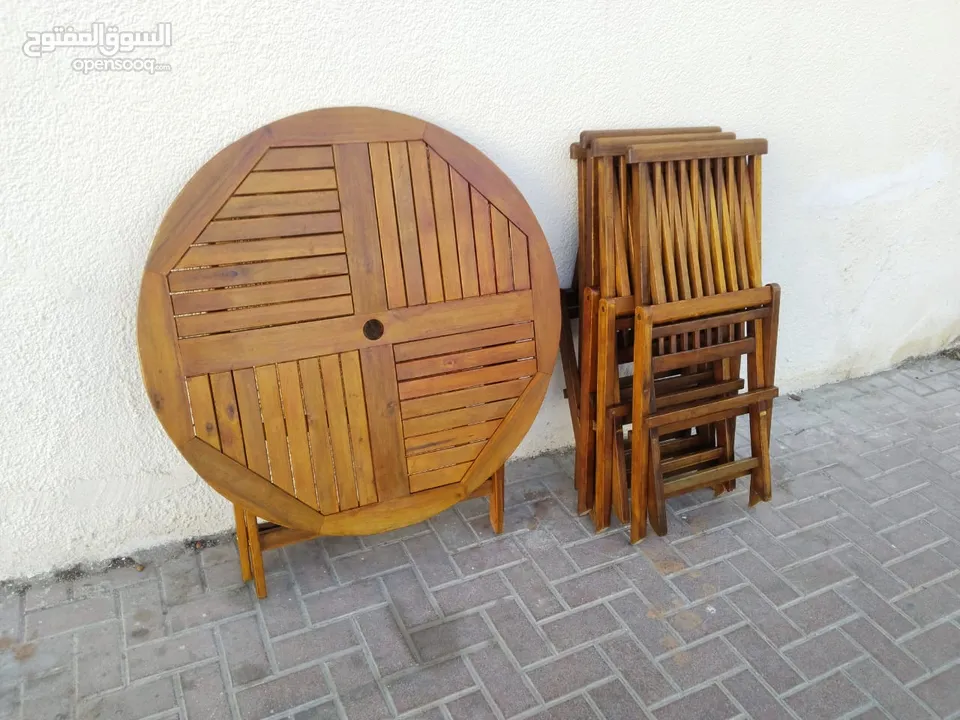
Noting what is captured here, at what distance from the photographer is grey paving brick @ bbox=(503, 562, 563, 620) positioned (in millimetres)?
2475

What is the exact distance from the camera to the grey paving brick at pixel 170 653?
2.26m

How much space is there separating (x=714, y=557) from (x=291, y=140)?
2279 mm

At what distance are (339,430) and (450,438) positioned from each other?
1.42 ft

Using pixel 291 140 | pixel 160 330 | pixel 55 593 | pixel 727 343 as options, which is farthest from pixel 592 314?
pixel 55 593

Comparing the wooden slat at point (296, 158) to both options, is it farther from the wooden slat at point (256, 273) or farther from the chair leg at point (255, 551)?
the chair leg at point (255, 551)

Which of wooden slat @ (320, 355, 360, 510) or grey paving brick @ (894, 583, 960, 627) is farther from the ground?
wooden slat @ (320, 355, 360, 510)

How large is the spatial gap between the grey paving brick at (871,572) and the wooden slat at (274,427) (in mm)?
2218

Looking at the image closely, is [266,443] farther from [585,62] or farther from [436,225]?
[585,62]

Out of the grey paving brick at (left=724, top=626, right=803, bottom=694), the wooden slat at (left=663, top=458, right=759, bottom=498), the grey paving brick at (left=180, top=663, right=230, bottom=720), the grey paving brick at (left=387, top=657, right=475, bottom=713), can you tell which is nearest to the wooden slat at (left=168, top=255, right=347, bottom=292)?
the grey paving brick at (left=180, top=663, right=230, bottom=720)

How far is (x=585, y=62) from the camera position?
280cm

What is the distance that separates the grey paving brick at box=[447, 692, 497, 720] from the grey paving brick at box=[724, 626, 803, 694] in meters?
0.89

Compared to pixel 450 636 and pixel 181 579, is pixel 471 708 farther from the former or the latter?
pixel 181 579

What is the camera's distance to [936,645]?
7.60 feet

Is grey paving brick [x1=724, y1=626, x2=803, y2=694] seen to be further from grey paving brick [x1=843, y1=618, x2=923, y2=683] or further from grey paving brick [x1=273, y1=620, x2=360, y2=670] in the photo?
grey paving brick [x1=273, y1=620, x2=360, y2=670]
